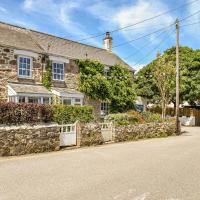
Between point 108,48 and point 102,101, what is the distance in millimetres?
10005

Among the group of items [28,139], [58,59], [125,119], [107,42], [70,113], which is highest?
[107,42]

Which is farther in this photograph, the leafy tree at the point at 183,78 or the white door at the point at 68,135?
the leafy tree at the point at 183,78

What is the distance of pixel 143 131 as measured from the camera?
21422 millimetres

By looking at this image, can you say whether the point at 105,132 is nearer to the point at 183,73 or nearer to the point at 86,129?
the point at 86,129

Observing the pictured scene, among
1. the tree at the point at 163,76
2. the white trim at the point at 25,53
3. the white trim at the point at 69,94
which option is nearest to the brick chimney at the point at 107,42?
the tree at the point at 163,76

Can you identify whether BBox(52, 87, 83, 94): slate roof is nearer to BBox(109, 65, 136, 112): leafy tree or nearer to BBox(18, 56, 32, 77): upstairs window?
BBox(18, 56, 32, 77): upstairs window

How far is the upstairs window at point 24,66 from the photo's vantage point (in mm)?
24172

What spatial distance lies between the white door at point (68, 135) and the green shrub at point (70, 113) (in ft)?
10.4

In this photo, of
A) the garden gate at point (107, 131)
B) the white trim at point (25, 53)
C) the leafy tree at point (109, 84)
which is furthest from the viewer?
the leafy tree at point (109, 84)

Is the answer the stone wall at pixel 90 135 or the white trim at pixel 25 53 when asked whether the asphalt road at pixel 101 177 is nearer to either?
the stone wall at pixel 90 135

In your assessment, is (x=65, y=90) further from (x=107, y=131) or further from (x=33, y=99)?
(x=107, y=131)

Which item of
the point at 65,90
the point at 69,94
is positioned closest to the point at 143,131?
the point at 69,94

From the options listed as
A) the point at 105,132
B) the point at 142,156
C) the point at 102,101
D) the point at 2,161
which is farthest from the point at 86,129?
the point at 102,101

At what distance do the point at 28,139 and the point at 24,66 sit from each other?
38.7 ft
